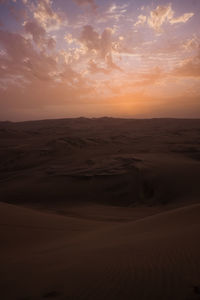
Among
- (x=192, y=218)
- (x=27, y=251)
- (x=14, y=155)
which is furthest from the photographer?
(x=14, y=155)

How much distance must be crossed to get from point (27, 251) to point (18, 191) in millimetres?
6572

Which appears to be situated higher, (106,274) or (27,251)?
(106,274)

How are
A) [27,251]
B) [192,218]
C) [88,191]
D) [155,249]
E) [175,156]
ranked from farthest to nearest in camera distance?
[175,156], [88,191], [192,218], [27,251], [155,249]

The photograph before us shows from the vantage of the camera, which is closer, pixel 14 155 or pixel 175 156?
pixel 175 156

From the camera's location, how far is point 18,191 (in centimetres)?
849

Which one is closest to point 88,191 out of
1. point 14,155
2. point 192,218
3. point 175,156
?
point 192,218

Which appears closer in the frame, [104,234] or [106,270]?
[106,270]

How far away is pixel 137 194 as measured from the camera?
299 inches

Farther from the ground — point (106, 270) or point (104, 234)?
point (106, 270)

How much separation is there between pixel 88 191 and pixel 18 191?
10.8ft

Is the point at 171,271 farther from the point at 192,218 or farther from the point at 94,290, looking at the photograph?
the point at 192,218

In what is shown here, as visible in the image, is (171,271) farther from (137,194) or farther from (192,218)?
(137,194)

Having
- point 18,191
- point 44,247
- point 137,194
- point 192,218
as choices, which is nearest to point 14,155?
point 18,191

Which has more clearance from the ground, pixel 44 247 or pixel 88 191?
pixel 44 247
